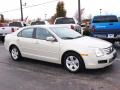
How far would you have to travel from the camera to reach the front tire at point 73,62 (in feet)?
21.9

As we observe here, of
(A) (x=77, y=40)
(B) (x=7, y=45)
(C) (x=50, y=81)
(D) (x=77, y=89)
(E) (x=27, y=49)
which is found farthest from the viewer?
(B) (x=7, y=45)

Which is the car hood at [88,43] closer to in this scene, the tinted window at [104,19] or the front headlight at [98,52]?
the front headlight at [98,52]

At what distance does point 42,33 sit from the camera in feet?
25.7

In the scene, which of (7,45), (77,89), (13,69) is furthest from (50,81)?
(7,45)

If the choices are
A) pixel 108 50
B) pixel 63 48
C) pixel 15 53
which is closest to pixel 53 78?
pixel 63 48

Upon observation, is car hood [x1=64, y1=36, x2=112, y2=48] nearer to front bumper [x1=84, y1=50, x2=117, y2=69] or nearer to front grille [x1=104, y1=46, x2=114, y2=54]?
front grille [x1=104, y1=46, x2=114, y2=54]

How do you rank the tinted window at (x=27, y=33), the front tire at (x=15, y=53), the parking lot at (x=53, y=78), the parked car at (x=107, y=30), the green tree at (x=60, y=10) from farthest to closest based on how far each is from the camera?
the green tree at (x=60, y=10), the parked car at (x=107, y=30), the front tire at (x=15, y=53), the tinted window at (x=27, y=33), the parking lot at (x=53, y=78)

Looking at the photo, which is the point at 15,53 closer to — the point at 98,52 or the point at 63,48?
the point at 63,48

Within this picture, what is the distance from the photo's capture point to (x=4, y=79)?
253 inches

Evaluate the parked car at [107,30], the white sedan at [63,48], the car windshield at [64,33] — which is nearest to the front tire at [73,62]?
the white sedan at [63,48]

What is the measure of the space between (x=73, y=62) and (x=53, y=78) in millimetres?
873

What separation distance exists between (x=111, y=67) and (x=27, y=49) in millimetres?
3068

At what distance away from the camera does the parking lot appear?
5617 mm

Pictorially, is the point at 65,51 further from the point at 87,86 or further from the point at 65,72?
the point at 87,86
